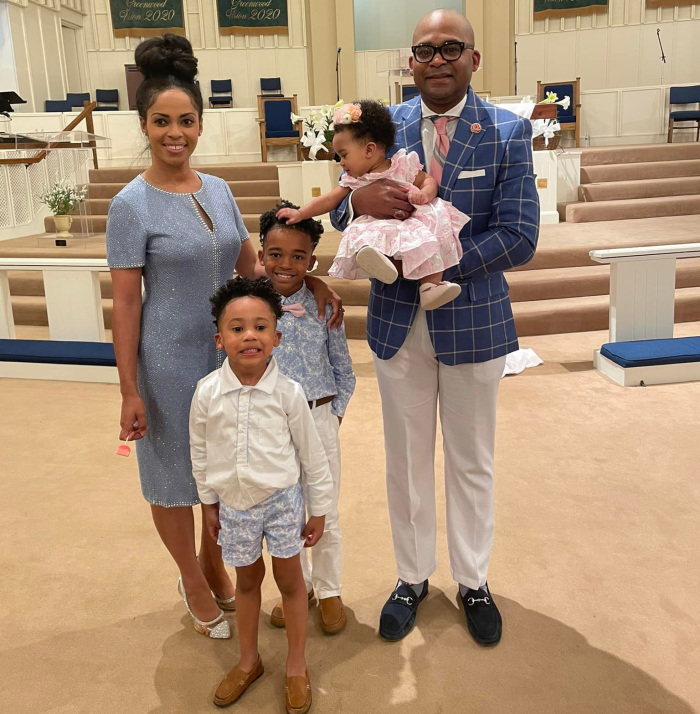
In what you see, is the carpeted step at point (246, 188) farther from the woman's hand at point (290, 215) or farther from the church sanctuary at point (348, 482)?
the woman's hand at point (290, 215)

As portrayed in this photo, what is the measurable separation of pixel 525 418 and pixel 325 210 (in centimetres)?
245

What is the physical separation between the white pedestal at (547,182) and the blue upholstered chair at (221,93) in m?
6.34

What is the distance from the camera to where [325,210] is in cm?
196

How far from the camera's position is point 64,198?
Result: 8.16 metres

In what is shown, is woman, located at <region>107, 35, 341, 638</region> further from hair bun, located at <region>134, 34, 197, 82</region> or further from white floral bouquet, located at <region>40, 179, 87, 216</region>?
white floral bouquet, located at <region>40, 179, 87, 216</region>

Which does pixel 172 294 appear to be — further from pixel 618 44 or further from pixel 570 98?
pixel 618 44

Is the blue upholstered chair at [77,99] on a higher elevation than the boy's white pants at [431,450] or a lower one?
higher

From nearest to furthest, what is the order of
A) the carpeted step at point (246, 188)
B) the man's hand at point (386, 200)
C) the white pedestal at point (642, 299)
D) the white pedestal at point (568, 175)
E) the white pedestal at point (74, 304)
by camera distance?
the man's hand at point (386, 200) → the white pedestal at point (642, 299) → the white pedestal at point (74, 304) → the white pedestal at point (568, 175) → the carpeted step at point (246, 188)

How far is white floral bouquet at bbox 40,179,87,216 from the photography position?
26.7 ft

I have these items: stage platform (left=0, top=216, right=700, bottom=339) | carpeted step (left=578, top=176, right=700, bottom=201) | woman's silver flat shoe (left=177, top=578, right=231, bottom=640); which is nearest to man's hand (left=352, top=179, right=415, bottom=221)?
woman's silver flat shoe (left=177, top=578, right=231, bottom=640)

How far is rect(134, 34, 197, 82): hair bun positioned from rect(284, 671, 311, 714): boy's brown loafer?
154 cm

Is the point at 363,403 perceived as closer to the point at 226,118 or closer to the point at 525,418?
the point at 525,418

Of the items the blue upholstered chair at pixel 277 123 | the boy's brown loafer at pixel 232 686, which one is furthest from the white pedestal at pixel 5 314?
the blue upholstered chair at pixel 277 123

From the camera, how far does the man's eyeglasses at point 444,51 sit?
5.93 feet
